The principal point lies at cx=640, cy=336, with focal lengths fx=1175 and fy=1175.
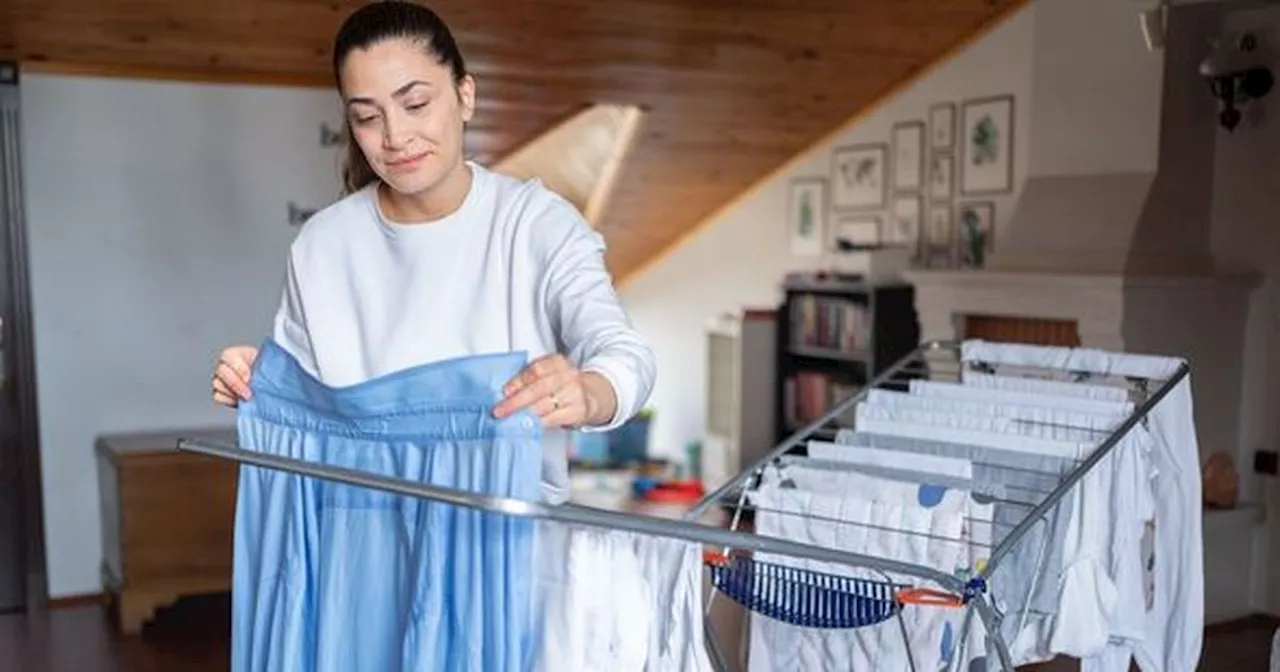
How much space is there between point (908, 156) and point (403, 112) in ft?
15.0

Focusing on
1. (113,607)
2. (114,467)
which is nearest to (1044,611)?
(114,467)

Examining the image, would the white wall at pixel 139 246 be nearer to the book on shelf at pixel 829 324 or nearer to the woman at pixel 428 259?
the book on shelf at pixel 829 324

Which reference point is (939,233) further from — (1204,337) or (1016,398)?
(1016,398)

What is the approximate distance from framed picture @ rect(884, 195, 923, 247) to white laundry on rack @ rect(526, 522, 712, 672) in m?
4.28

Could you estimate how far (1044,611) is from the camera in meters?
2.22

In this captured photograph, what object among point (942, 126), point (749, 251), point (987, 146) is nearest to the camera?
point (987, 146)

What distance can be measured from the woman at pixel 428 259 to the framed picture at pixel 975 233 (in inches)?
159

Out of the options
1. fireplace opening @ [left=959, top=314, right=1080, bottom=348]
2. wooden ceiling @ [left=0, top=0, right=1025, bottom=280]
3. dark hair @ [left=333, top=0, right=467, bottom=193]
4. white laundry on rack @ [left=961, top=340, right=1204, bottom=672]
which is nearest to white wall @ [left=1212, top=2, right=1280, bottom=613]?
fireplace opening @ [left=959, top=314, right=1080, bottom=348]

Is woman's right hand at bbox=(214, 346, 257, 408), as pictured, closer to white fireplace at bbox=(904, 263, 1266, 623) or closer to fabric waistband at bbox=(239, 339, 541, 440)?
fabric waistband at bbox=(239, 339, 541, 440)

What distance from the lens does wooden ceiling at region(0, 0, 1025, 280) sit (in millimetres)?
3982

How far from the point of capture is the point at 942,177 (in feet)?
17.7

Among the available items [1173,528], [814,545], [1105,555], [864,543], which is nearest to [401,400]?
[814,545]

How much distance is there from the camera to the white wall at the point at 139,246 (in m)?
4.19

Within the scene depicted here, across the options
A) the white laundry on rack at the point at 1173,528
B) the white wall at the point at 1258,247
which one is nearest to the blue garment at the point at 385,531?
the white laundry on rack at the point at 1173,528
